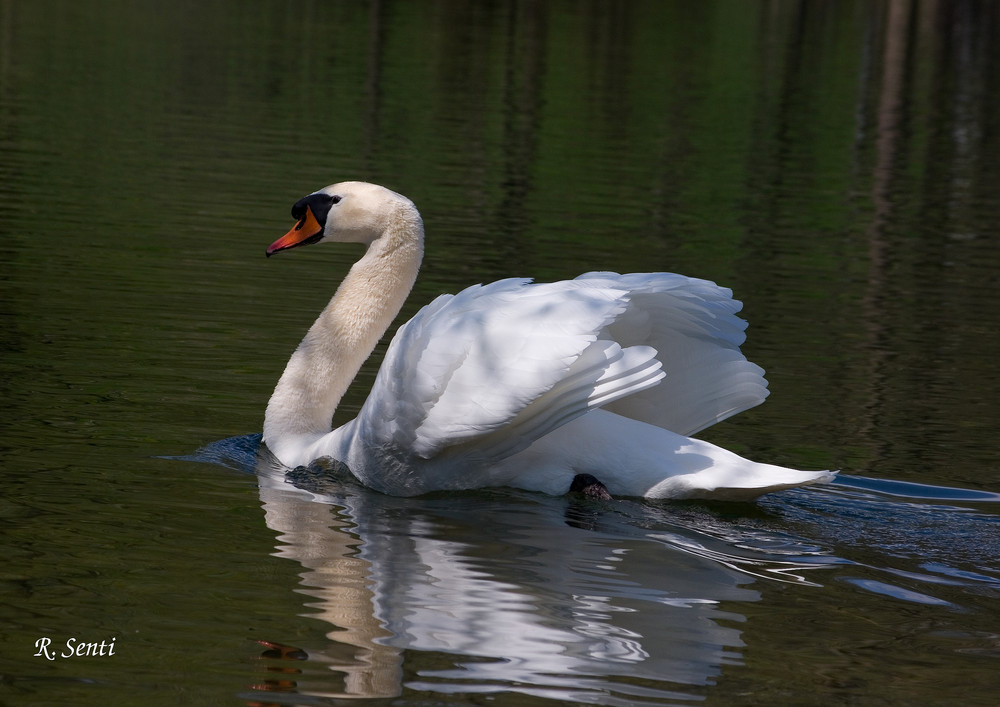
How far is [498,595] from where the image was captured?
206 inches

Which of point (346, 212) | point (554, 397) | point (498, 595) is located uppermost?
point (346, 212)

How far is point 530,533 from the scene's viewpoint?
6070 mm

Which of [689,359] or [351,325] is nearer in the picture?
[689,359]

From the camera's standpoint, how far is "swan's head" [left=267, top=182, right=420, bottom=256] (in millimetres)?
7457

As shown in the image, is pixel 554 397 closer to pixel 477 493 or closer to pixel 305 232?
pixel 477 493

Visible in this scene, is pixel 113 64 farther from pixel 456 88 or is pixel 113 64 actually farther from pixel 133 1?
pixel 133 1

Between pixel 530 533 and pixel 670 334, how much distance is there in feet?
4.10

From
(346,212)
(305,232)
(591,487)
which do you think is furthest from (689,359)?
(305,232)

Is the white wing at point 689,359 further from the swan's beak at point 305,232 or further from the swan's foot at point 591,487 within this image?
the swan's beak at point 305,232

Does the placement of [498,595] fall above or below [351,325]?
below

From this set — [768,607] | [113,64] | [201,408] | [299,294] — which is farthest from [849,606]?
[113,64]

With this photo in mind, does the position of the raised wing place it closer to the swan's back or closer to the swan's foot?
the swan's back

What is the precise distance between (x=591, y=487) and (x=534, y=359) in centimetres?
74

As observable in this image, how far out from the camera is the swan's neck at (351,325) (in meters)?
7.42
